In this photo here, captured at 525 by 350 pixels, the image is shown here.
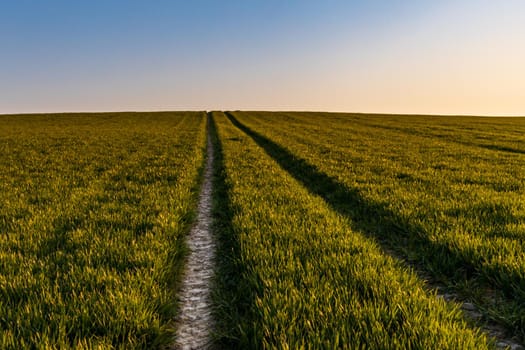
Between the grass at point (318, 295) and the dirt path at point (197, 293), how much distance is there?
7.1 inches

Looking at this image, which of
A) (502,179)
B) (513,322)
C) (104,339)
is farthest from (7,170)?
(502,179)

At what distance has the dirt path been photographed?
3.70 m

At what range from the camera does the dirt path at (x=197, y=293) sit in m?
3.70

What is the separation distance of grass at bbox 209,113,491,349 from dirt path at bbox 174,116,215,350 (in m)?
0.18

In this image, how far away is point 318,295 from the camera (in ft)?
13.0

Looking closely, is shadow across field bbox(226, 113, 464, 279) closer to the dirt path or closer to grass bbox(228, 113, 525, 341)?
grass bbox(228, 113, 525, 341)

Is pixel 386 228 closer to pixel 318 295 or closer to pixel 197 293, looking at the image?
pixel 318 295

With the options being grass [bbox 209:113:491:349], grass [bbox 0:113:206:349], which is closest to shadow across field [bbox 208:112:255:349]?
grass [bbox 209:113:491:349]

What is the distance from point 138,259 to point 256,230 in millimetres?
2231

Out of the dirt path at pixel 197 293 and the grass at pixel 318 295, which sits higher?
the grass at pixel 318 295

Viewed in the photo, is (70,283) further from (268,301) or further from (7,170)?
(7,170)

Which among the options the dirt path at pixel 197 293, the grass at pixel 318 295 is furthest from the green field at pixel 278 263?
the dirt path at pixel 197 293

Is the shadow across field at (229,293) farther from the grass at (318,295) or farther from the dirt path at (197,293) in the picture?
the dirt path at (197,293)

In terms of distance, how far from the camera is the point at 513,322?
12.4ft
